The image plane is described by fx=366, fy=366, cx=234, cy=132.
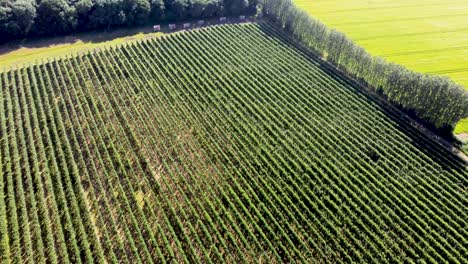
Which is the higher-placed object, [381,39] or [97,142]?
[381,39]

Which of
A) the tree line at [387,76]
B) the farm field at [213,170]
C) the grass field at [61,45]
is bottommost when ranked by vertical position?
the farm field at [213,170]

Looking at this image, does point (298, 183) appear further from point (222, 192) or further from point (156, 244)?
point (156, 244)

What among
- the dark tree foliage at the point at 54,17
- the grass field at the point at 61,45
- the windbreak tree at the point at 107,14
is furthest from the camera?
the windbreak tree at the point at 107,14

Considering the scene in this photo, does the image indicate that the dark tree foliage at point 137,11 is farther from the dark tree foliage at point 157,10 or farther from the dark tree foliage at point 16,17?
the dark tree foliage at point 16,17

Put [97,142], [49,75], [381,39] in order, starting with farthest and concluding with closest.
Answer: [381,39]
[49,75]
[97,142]

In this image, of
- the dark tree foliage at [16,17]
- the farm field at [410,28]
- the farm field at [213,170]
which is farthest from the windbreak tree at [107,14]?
the farm field at [410,28]

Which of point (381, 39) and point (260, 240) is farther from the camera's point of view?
point (381, 39)

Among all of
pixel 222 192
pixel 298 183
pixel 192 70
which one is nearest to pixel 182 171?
pixel 222 192

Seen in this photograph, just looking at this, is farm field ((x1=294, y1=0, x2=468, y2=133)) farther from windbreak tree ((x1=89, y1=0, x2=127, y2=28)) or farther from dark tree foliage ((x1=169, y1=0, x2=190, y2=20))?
windbreak tree ((x1=89, y1=0, x2=127, y2=28))

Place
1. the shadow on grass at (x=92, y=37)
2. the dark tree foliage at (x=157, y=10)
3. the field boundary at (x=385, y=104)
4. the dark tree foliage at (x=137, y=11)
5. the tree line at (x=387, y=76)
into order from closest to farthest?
the field boundary at (x=385, y=104) < the tree line at (x=387, y=76) < the shadow on grass at (x=92, y=37) < the dark tree foliage at (x=137, y=11) < the dark tree foliage at (x=157, y=10)
